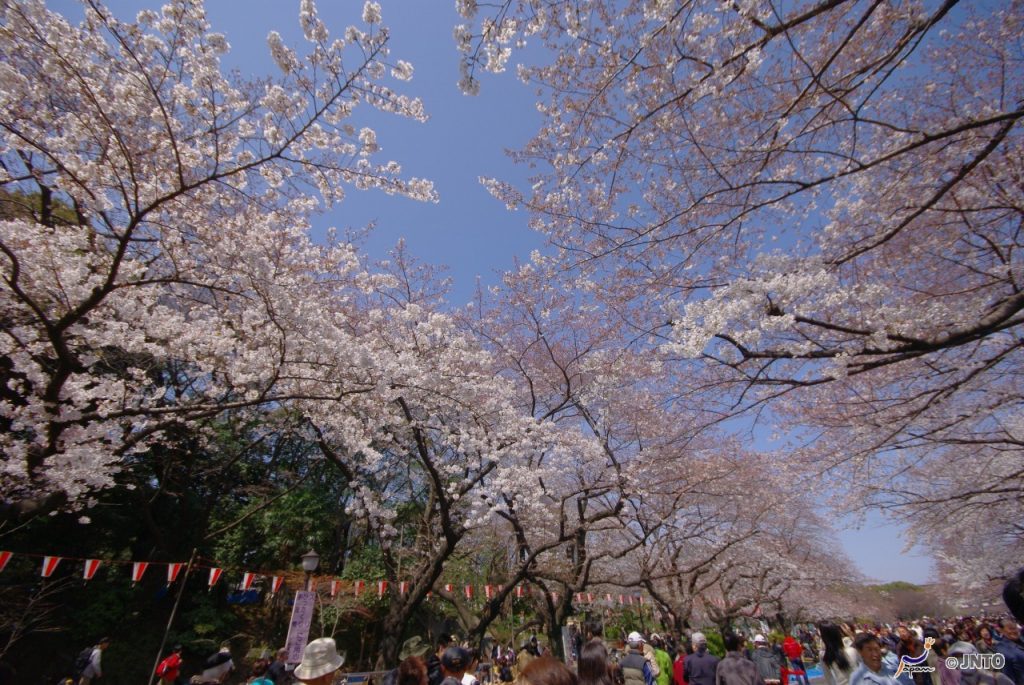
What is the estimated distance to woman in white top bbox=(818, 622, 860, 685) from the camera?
12.0 ft

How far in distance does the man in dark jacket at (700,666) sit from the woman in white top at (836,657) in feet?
3.90

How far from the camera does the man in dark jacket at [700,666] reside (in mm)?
4844

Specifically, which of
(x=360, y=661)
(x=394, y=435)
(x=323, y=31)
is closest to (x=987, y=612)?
(x=360, y=661)

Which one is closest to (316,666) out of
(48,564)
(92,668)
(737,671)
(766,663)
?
(737,671)

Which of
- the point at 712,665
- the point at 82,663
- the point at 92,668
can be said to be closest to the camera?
the point at 712,665

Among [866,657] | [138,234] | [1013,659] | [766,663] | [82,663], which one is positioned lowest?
[82,663]

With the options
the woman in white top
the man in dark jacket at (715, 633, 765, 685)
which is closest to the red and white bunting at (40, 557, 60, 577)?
the man in dark jacket at (715, 633, 765, 685)

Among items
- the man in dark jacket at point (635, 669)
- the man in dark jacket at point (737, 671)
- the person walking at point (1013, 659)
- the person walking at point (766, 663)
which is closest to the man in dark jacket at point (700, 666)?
the man in dark jacket at point (635, 669)

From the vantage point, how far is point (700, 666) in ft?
16.2

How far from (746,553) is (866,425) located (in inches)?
563

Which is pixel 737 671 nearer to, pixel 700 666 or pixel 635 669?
pixel 700 666

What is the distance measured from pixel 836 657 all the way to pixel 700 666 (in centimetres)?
164

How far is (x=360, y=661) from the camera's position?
13867 mm

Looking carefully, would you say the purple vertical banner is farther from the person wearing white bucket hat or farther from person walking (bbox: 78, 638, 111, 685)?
person walking (bbox: 78, 638, 111, 685)
